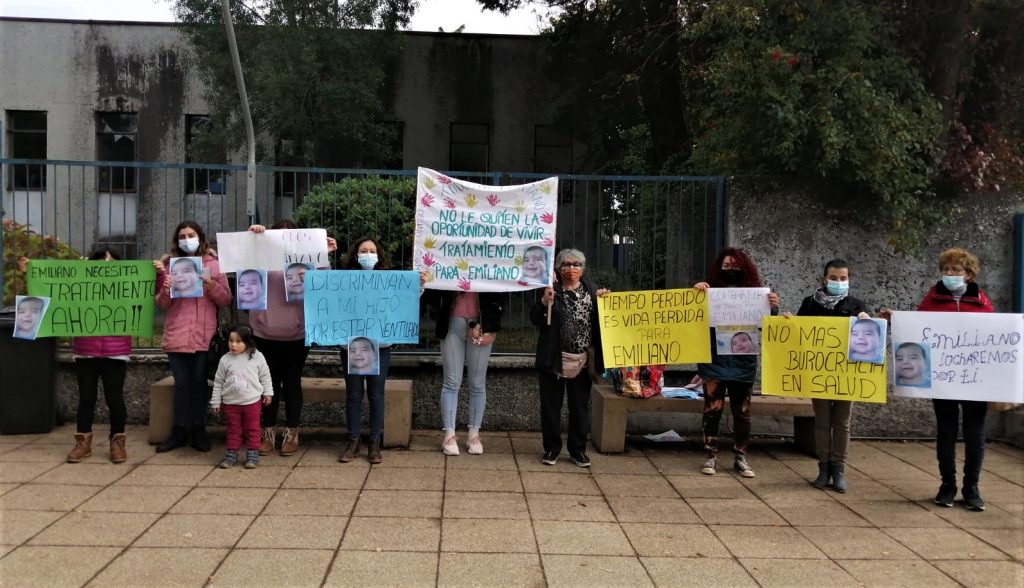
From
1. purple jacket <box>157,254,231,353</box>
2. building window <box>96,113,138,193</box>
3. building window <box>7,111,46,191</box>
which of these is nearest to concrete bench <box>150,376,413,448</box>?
purple jacket <box>157,254,231,353</box>

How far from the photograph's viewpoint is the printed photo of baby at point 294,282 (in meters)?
6.25

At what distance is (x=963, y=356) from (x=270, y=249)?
5493mm

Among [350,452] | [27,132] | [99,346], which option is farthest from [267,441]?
[27,132]

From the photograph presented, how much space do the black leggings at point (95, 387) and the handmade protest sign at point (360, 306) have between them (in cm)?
156

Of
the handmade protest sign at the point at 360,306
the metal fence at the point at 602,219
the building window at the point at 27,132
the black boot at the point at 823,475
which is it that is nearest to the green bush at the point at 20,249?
the metal fence at the point at 602,219

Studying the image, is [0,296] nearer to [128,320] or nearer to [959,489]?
[128,320]

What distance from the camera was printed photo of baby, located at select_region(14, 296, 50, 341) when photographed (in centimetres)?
604

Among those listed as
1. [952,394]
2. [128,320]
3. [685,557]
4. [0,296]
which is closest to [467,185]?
[128,320]

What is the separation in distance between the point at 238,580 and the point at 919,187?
6840 mm

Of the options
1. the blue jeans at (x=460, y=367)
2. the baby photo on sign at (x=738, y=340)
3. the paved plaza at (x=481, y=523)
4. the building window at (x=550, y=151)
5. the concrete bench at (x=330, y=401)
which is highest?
the building window at (x=550, y=151)

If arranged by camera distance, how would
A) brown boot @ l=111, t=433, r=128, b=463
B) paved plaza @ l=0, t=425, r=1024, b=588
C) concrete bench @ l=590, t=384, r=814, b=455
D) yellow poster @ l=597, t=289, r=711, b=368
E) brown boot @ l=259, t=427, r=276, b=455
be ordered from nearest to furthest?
paved plaza @ l=0, t=425, r=1024, b=588
brown boot @ l=111, t=433, r=128, b=463
yellow poster @ l=597, t=289, r=711, b=368
brown boot @ l=259, t=427, r=276, b=455
concrete bench @ l=590, t=384, r=814, b=455

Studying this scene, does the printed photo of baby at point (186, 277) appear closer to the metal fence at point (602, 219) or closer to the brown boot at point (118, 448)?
the brown boot at point (118, 448)

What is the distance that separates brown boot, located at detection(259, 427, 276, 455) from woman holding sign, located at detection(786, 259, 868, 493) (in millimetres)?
4520

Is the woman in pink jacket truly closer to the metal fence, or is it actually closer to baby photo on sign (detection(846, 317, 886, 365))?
the metal fence
